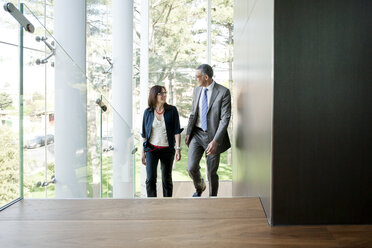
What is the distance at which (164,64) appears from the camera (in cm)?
831

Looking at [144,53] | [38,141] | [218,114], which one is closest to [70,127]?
[38,141]

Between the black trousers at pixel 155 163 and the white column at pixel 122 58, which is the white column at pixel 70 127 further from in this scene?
the white column at pixel 122 58

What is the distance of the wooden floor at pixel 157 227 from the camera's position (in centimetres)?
142

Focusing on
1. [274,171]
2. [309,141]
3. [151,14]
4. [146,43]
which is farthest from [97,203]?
[151,14]

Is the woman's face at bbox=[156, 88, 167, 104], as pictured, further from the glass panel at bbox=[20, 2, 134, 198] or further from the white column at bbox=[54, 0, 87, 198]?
the white column at bbox=[54, 0, 87, 198]

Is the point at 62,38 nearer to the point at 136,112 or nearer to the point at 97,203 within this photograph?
the point at 97,203

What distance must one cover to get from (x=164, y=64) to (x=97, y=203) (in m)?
6.58

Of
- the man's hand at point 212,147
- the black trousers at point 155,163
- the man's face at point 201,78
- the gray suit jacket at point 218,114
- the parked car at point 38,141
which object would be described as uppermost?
the man's face at point 201,78

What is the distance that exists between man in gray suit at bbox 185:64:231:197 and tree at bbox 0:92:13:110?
2423 mm

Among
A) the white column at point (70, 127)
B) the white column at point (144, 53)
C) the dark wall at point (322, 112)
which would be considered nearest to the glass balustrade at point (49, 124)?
the white column at point (70, 127)

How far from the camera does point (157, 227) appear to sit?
157 cm

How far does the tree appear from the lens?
6.20 feet

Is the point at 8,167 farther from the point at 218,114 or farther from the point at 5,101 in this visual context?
the point at 218,114

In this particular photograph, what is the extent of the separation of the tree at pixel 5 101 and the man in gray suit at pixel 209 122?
2423 millimetres
